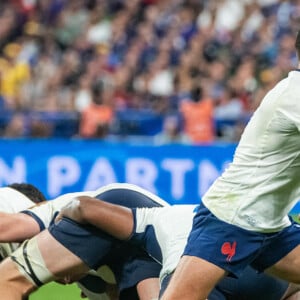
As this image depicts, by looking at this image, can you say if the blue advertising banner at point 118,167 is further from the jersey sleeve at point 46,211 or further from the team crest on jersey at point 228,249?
the team crest on jersey at point 228,249

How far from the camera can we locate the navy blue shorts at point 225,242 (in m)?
5.06

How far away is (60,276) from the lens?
18.1 ft

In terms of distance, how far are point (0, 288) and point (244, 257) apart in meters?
1.24

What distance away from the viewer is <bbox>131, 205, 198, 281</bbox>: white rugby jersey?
536cm

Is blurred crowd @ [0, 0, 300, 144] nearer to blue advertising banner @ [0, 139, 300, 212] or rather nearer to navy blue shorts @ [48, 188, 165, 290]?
blue advertising banner @ [0, 139, 300, 212]

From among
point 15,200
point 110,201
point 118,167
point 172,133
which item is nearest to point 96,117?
point 172,133

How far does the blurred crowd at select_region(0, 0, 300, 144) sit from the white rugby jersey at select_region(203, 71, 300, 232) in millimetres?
9155

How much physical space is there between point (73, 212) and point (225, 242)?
0.82 meters

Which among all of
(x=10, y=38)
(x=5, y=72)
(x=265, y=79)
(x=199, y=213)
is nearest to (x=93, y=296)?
(x=199, y=213)

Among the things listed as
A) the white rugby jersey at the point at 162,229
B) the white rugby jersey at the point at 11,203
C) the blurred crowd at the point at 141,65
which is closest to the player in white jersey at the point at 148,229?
the white rugby jersey at the point at 162,229

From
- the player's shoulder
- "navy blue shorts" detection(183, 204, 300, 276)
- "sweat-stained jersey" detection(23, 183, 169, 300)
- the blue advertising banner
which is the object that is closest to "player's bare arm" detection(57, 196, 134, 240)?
"sweat-stained jersey" detection(23, 183, 169, 300)

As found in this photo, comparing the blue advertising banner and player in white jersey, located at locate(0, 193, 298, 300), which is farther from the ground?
player in white jersey, located at locate(0, 193, 298, 300)

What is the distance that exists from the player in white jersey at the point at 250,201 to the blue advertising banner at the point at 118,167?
26.4ft

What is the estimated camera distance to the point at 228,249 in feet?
16.7
